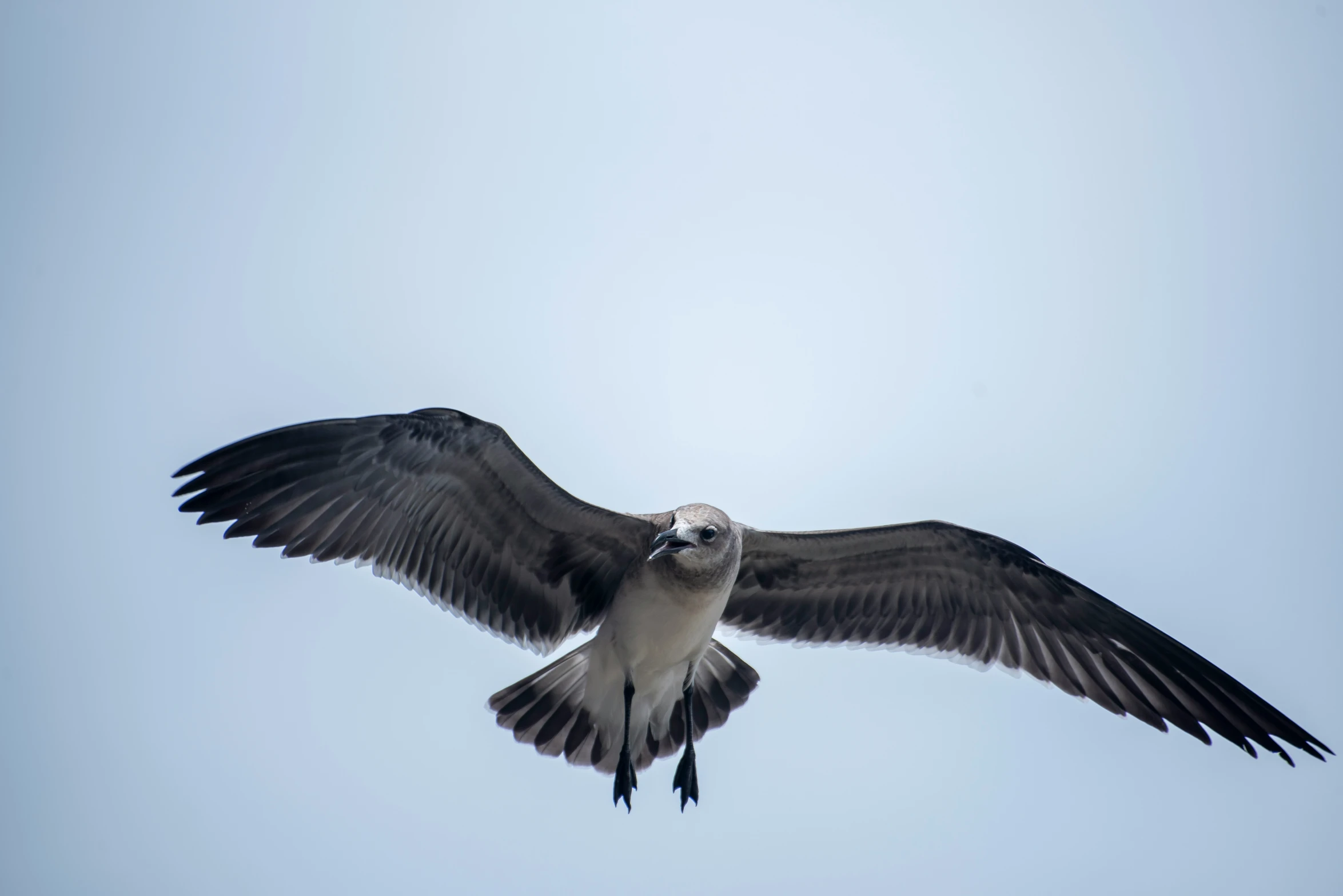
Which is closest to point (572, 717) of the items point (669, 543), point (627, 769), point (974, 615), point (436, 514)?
point (627, 769)

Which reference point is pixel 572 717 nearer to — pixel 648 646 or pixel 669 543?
pixel 648 646

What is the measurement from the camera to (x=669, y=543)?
6.47 meters

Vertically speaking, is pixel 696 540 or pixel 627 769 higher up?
pixel 696 540

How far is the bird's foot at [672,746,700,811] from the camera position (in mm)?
7234

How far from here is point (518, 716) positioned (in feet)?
25.0

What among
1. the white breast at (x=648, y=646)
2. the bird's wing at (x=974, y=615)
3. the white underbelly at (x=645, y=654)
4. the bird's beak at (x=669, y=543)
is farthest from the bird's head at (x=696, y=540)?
the bird's wing at (x=974, y=615)

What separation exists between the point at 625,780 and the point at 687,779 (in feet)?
1.46

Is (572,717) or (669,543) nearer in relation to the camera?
(669,543)

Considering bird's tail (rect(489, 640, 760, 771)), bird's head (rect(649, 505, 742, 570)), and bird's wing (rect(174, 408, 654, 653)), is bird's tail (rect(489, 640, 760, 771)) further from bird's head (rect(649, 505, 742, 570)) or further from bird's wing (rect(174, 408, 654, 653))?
bird's head (rect(649, 505, 742, 570))

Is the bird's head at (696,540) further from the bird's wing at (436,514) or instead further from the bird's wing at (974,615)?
the bird's wing at (974,615)

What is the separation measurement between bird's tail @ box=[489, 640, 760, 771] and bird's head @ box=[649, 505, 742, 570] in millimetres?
1254

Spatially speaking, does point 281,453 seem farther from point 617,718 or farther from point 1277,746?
point 1277,746

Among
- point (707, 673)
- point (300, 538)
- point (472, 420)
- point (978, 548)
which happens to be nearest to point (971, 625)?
point (978, 548)

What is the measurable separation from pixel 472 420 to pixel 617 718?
2.24 m
